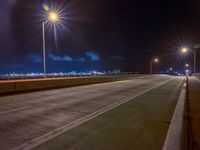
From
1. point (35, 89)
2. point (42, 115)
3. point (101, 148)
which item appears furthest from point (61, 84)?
point (101, 148)

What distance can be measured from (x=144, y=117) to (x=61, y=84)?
49.4 feet

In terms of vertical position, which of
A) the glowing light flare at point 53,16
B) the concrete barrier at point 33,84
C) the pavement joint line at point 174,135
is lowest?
the pavement joint line at point 174,135

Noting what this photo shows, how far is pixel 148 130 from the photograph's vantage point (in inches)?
219

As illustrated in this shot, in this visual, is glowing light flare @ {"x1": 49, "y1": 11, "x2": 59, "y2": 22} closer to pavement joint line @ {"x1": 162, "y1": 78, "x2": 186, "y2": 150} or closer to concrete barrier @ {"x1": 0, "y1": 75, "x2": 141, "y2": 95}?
concrete barrier @ {"x1": 0, "y1": 75, "x2": 141, "y2": 95}

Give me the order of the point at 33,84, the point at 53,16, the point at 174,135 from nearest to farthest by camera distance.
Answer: the point at 174,135 → the point at 33,84 → the point at 53,16

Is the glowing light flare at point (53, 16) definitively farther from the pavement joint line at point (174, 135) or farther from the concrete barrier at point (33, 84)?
the pavement joint line at point (174, 135)

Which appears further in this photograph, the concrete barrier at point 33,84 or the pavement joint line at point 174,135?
the concrete barrier at point 33,84

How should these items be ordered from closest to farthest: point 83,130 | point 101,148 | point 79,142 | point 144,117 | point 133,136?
point 101,148 < point 79,142 < point 133,136 < point 83,130 < point 144,117

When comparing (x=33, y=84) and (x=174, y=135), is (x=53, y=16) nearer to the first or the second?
(x=33, y=84)

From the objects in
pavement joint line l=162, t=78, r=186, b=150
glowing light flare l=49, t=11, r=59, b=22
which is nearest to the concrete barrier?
glowing light flare l=49, t=11, r=59, b=22

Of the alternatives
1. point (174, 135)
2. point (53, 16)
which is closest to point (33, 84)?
point (53, 16)

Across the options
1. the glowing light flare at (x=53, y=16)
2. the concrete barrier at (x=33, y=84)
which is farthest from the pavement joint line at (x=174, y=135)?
the glowing light flare at (x=53, y=16)

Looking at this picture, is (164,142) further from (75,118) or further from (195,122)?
(75,118)

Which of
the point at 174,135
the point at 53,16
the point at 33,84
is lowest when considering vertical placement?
the point at 174,135
